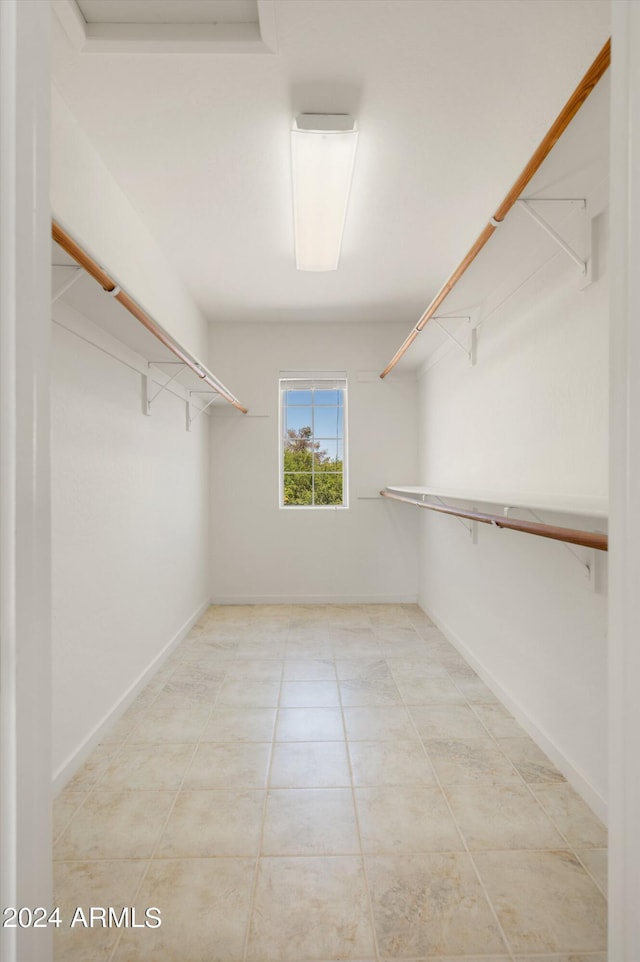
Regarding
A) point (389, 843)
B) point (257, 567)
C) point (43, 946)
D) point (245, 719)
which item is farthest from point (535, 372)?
point (257, 567)

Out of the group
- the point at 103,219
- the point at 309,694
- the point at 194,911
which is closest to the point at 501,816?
the point at 194,911

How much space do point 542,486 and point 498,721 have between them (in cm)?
120

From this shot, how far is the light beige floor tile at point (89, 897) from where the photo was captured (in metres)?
1.37

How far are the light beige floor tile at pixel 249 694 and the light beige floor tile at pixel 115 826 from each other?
2.81 ft

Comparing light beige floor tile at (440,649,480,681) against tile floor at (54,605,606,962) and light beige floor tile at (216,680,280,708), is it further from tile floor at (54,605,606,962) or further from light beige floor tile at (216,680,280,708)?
light beige floor tile at (216,680,280,708)

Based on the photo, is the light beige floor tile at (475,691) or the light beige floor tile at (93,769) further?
the light beige floor tile at (475,691)

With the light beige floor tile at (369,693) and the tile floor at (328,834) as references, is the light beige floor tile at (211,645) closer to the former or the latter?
the tile floor at (328,834)

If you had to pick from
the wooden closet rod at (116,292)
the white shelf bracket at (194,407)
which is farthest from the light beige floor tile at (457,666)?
the white shelf bracket at (194,407)

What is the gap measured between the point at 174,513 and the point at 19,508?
3279mm

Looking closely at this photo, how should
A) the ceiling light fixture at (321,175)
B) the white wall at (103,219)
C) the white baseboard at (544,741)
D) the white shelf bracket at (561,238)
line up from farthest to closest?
the ceiling light fixture at (321,175)
the white wall at (103,219)
the white baseboard at (544,741)
the white shelf bracket at (561,238)

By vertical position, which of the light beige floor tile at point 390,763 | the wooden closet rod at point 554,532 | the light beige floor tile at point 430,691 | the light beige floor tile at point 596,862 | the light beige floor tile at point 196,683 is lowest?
the light beige floor tile at point 196,683

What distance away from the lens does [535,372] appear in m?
2.46

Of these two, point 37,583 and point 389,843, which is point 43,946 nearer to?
point 37,583

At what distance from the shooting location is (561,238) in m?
1.86
